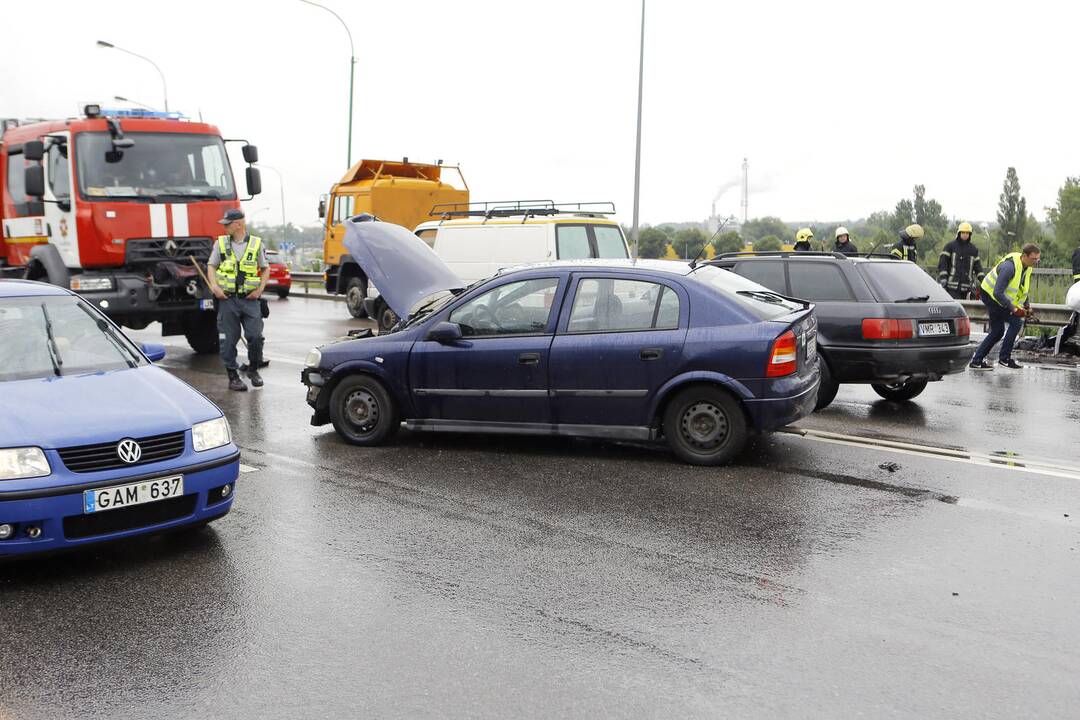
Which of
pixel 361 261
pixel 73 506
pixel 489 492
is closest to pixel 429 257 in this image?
pixel 361 261

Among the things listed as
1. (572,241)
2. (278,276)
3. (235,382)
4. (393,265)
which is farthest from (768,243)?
(278,276)

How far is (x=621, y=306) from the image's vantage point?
23.8 feet

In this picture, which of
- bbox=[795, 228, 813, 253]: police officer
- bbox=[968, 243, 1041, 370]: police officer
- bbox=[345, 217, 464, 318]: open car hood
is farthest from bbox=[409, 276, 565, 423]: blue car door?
bbox=[795, 228, 813, 253]: police officer

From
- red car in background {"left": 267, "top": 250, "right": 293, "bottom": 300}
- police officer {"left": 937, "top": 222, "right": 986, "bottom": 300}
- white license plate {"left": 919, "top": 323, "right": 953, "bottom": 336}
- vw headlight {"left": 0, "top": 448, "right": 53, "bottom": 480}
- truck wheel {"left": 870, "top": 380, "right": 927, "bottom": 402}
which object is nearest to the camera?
vw headlight {"left": 0, "top": 448, "right": 53, "bottom": 480}

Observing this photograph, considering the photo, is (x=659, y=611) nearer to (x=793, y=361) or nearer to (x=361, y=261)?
(x=793, y=361)

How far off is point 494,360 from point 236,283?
4.43m

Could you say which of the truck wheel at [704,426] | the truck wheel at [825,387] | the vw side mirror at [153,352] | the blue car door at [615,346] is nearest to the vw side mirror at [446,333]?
the blue car door at [615,346]

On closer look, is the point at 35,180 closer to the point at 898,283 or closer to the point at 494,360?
the point at 494,360

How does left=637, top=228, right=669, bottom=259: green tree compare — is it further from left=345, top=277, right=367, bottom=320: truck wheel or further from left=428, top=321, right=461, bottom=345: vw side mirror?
left=345, top=277, right=367, bottom=320: truck wheel

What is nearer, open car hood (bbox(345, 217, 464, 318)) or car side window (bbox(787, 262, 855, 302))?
open car hood (bbox(345, 217, 464, 318))

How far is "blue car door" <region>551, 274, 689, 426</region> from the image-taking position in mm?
7062

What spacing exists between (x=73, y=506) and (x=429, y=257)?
196 inches

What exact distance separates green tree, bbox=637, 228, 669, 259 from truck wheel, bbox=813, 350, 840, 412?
192 centimetres

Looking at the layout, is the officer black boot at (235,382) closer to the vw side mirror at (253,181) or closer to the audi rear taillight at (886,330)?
the vw side mirror at (253,181)
